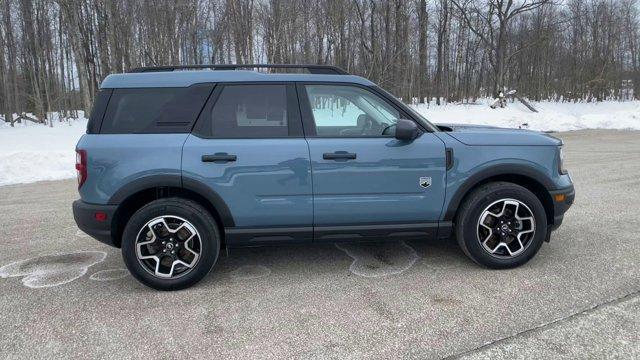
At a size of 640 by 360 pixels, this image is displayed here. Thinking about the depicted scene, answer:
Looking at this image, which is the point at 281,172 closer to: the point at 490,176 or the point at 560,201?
the point at 490,176

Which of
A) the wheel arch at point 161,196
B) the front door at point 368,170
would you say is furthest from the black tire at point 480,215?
the wheel arch at point 161,196

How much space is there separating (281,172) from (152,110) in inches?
47.2

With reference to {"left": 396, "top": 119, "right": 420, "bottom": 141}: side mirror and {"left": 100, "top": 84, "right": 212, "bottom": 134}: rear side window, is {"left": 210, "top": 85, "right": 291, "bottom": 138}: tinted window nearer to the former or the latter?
{"left": 100, "top": 84, "right": 212, "bottom": 134}: rear side window

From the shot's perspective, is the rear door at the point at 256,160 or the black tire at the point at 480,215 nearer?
the rear door at the point at 256,160

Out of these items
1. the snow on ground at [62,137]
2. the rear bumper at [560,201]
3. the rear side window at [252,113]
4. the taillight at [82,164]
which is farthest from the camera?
the snow on ground at [62,137]

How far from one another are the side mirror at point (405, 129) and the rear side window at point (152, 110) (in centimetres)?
165

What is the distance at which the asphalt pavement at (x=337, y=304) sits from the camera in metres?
2.89

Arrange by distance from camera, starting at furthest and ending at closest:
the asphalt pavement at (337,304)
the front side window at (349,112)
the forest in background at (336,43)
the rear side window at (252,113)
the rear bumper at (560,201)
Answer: the forest in background at (336,43)
the rear bumper at (560,201)
the front side window at (349,112)
the rear side window at (252,113)
the asphalt pavement at (337,304)

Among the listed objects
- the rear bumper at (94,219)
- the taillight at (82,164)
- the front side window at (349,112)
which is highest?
the front side window at (349,112)

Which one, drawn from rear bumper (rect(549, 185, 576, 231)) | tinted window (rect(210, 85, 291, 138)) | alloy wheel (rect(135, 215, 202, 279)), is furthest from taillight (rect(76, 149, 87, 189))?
rear bumper (rect(549, 185, 576, 231))

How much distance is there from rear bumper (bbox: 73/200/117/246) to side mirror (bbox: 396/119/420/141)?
7.93 ft

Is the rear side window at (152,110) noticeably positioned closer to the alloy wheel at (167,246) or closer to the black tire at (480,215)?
the alloy wheel at (167,246)

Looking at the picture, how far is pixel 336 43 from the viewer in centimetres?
3584

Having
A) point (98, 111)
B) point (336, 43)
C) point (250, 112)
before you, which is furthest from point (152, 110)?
point (336, 43)
